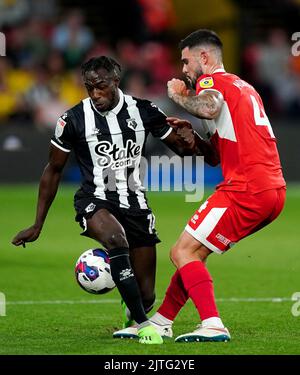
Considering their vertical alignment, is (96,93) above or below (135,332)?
above

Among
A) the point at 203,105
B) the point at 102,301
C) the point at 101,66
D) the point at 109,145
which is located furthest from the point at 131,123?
the point at 102,301

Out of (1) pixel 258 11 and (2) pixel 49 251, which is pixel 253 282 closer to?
(2) pixel 49 251

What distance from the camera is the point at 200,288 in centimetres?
744

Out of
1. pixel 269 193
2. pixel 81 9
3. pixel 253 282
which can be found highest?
pixel 81 9

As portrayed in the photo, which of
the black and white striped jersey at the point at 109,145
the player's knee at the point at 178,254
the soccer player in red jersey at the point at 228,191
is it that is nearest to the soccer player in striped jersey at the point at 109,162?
the black and white striped jersey at the point at 109,145

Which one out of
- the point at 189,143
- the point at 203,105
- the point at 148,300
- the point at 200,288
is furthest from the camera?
the point at 148,300

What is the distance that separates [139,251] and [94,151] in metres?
0.81

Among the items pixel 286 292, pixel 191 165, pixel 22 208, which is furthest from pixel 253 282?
pixel 191 165

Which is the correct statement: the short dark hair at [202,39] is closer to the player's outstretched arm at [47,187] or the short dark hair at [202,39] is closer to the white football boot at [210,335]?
the player's outstretched arm at [47,187]

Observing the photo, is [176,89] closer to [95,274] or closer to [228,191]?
[228,191]

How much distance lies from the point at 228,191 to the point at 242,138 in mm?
370

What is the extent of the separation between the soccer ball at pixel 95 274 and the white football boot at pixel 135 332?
0.33 metres

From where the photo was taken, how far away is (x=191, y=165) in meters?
18.8

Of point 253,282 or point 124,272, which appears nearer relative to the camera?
point 124,272
